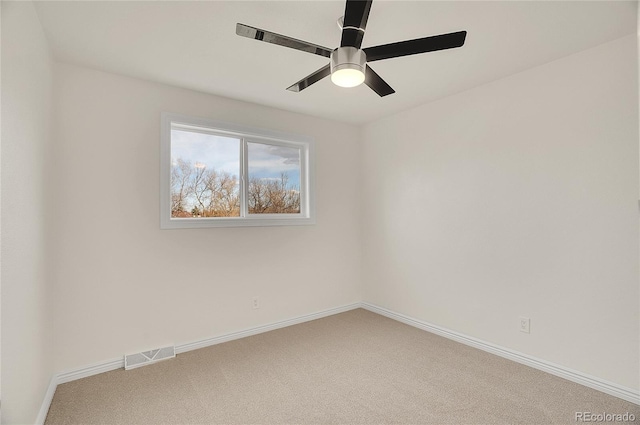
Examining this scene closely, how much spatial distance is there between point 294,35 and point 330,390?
2420mm

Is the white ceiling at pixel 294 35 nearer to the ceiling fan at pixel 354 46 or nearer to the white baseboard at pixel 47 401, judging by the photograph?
the ceiling fan at pixel 354 46

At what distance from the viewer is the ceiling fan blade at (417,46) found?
1625mm

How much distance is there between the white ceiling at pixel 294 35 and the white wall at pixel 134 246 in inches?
10.6

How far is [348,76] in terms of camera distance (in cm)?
176

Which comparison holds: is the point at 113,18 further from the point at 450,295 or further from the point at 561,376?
the point at 561,376

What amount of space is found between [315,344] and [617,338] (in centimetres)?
227

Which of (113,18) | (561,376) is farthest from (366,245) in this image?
(113,18)

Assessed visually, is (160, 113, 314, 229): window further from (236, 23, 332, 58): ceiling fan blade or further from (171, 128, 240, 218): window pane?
(236, 23, 332, 58): ceiling fan blade

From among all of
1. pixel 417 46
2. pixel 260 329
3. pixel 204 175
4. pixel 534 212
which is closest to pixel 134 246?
pixel 204 175

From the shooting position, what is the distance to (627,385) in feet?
7.04

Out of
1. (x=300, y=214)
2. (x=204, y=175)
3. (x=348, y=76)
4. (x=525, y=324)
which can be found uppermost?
(x=348, y=76)

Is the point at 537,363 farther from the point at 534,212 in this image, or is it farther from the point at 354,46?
the point at 354,46

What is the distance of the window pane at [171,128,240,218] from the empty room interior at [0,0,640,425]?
2 centimetres

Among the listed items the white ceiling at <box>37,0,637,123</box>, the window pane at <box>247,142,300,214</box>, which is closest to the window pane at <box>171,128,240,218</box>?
the window pane at <box>247,142,300,214</box>
